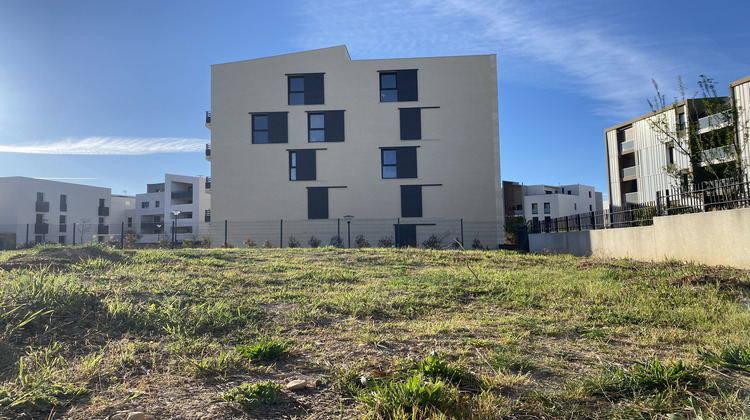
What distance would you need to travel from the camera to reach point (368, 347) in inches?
150

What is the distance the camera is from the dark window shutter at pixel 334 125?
985 inches

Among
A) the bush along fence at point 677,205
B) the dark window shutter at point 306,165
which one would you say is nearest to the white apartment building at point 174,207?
the dark window shutter at point 306,165

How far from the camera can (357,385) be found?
2934 mm

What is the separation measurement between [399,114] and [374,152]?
250 cm

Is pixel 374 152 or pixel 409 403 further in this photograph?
pixel 374 152

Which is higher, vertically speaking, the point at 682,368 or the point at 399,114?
the point at 399,114

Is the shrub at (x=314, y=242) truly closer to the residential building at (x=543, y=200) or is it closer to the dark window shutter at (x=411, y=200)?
the dark window shutter at (x=411, y=200)

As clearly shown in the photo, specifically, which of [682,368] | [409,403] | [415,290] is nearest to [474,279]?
[415,290]

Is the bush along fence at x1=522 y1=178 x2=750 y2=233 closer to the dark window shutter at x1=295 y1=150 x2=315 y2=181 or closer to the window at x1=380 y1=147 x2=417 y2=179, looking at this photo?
the window at x1=380 y1=147 x2=417 y2=179

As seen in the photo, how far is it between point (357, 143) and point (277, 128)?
15.2 ft

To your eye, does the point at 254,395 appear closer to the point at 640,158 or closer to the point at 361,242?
the point at 361,242

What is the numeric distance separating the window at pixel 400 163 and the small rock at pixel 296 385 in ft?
71.7

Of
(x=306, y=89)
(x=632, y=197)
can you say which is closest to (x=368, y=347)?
(x=306, y=89)

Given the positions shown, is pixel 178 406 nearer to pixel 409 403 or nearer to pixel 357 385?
pixel 357 385
